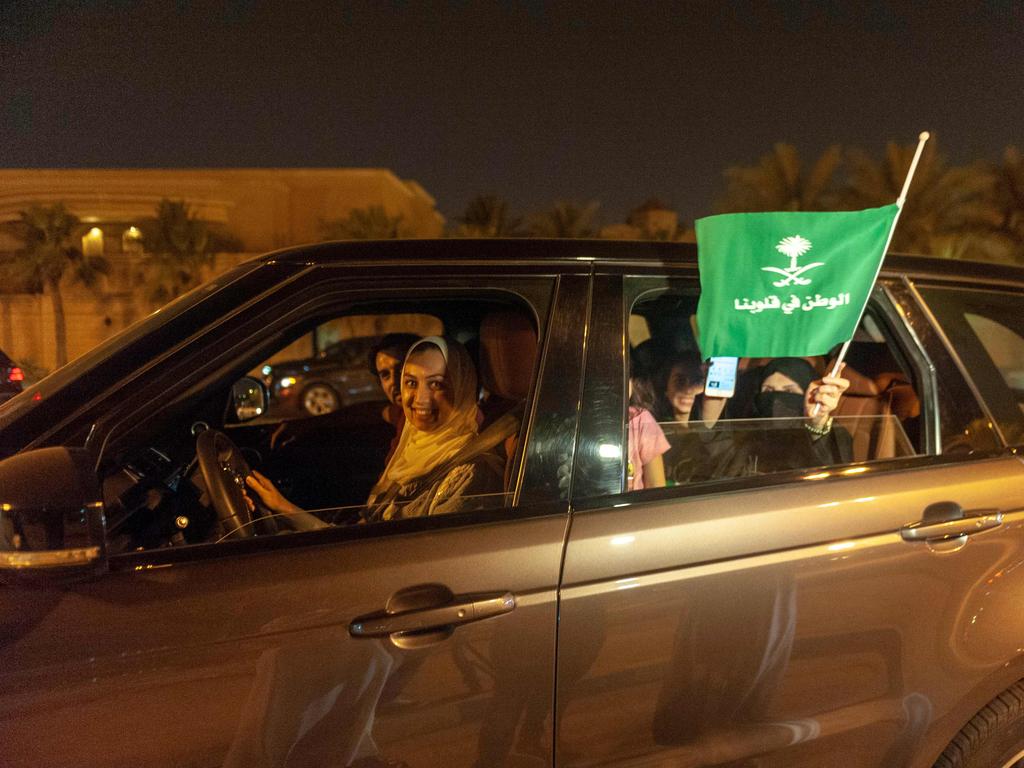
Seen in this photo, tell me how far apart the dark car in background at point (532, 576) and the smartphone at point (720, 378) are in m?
0.18

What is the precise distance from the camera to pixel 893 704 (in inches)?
73.5

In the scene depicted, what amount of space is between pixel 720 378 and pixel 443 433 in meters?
0.88

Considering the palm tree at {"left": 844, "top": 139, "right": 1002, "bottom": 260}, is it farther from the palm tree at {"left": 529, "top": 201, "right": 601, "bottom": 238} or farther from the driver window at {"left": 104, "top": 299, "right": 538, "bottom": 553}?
the driver window at {"left": 104, "top": 299, "right": 538, "bottom": 553}

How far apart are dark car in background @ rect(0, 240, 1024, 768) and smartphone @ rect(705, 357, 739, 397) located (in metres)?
0.18

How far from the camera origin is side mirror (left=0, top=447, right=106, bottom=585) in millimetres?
1345

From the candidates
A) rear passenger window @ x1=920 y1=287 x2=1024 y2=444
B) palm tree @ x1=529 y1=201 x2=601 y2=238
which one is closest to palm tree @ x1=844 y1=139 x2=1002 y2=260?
palm tree @ x1=529 y1=201 x2=601 y2=238

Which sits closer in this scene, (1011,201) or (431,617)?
(431,617)

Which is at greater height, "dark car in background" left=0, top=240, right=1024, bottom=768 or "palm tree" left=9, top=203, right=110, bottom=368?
"palm tree" left=9, top=203, right=110, bottom=368

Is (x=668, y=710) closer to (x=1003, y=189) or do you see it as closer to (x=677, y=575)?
(x=677, y=575)

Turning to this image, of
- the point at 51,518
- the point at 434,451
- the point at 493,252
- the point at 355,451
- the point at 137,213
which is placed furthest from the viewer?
the point at 137,213

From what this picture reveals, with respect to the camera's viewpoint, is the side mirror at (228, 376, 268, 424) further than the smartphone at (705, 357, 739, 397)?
Yes

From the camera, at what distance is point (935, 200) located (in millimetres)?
14586

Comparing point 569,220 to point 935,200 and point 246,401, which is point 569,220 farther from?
point 246,401

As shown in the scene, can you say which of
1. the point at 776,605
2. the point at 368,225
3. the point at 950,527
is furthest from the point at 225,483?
the point at 368,225
